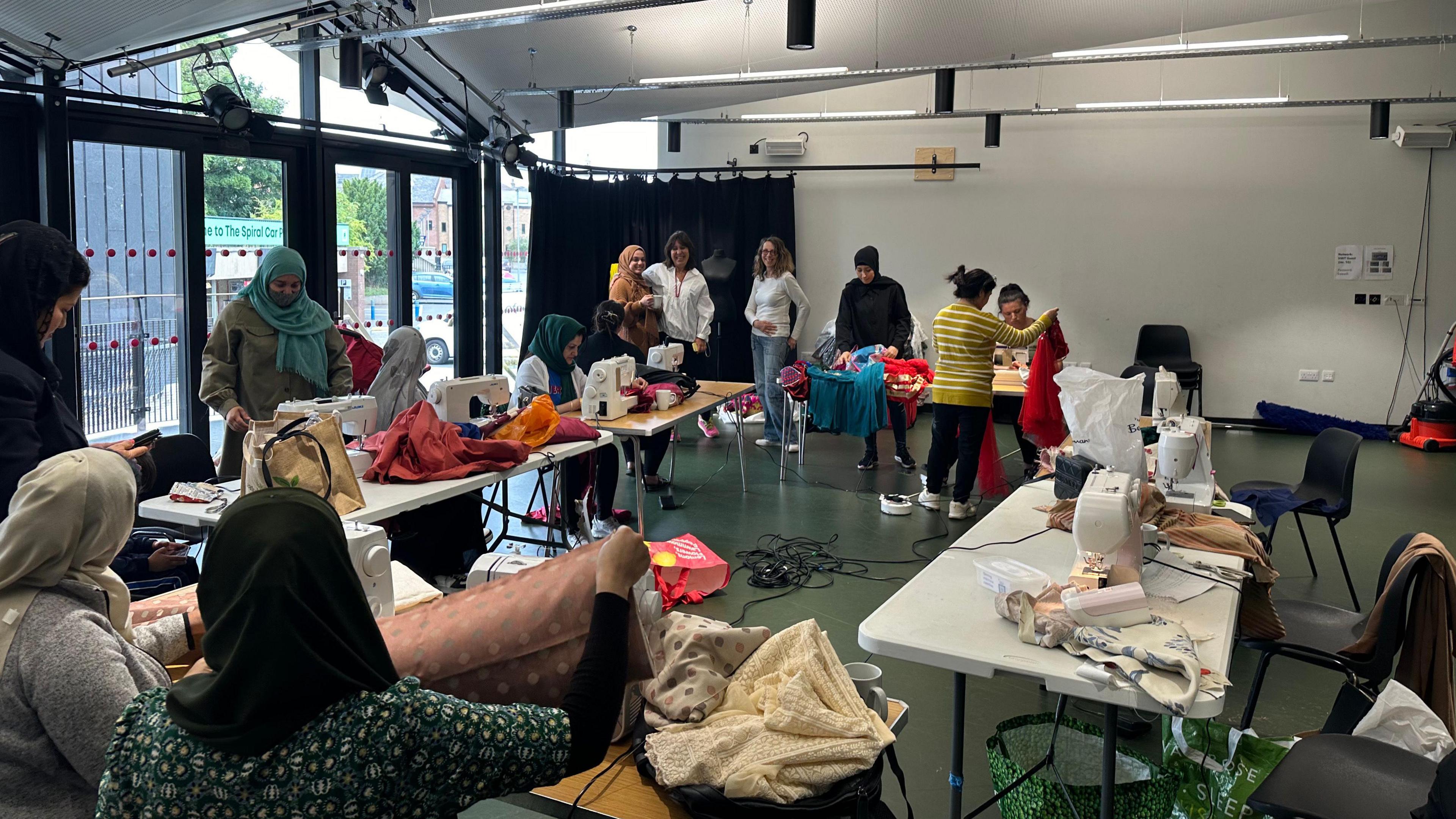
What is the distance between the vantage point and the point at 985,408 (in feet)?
17.8

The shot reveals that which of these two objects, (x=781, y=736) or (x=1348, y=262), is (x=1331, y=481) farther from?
(x=1348, y=262)

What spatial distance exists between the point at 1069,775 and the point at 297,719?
1.97 meters

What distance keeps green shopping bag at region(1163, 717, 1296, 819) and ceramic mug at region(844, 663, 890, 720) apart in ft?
2.13

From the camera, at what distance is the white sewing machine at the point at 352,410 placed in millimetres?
3746

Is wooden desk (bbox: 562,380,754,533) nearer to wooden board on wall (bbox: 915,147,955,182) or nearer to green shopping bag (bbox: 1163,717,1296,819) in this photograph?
green shopping bag (bbox: 1163,717,1296,819)

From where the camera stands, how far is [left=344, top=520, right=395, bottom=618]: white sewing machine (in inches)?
88.7

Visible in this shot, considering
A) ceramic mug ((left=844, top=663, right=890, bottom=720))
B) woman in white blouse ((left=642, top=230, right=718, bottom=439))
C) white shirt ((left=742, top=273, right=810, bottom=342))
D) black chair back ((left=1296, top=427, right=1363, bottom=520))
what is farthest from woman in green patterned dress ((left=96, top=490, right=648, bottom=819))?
woman in white blouse ((left=642, top=230, right=718, bottom=439))

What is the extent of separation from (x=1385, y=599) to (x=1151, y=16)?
4.97m

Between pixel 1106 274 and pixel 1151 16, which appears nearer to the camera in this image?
pixel 1151 16

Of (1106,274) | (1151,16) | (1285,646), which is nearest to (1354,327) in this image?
(1106,274)

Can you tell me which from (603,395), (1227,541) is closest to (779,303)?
(603,395)

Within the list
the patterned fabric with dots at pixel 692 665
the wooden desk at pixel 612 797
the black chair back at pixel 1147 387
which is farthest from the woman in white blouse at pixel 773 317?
the wooden desk at pixel 612 797

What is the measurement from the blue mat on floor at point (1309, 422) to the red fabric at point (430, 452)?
7.43 metres

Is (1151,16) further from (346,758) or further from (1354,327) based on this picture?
(346,758)
